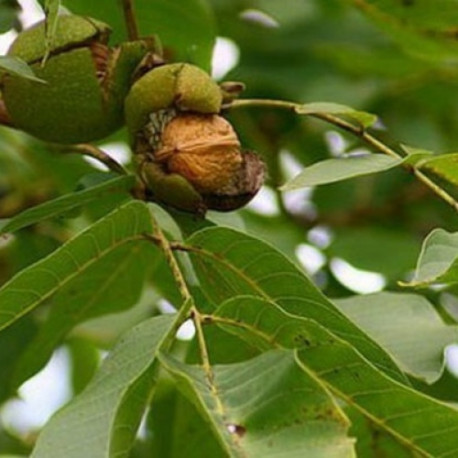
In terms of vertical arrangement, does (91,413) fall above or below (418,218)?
above

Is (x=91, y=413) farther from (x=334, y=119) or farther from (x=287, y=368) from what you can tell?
(x=334, y=119)

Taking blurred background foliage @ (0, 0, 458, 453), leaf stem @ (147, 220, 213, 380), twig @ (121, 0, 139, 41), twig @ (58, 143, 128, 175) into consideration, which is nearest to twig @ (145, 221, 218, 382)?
leaf stem @ (147, 220, 213, 380)

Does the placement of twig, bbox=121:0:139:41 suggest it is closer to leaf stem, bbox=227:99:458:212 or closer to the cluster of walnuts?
the cluster of walnuts

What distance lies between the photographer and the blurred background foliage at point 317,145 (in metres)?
2.28

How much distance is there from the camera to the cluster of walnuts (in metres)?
1.44

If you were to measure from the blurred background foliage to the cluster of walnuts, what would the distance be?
65cm

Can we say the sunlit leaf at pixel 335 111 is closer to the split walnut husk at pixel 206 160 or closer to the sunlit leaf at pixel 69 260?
the split walnut husk at pixel 206 160

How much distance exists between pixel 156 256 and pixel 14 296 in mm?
432

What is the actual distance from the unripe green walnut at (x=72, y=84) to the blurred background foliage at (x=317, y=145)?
2.10ft

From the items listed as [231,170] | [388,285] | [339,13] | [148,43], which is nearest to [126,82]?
[148,43]

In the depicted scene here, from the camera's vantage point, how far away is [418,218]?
2875mm

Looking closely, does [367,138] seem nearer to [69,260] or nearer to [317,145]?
[69,260]

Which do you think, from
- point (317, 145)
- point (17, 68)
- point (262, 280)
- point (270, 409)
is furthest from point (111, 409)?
point (317, 145)

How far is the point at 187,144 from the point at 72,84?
15 centimetres
